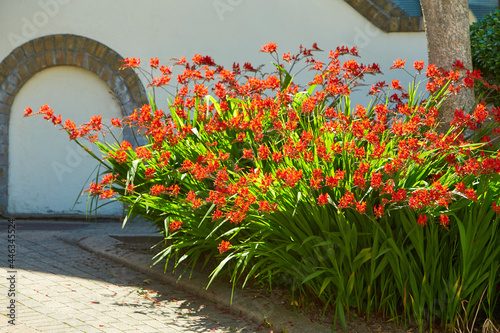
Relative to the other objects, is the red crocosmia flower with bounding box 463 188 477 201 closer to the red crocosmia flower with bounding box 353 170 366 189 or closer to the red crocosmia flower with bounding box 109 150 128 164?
the red crocosmia flower with bounding box 353 170 366 189

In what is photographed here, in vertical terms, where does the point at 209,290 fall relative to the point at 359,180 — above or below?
below

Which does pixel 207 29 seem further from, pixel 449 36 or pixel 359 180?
pixel 359 180

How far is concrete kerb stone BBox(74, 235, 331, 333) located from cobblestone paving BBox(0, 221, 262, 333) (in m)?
0.06

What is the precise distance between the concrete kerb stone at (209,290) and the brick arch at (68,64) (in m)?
2.88

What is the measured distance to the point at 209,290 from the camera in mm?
5105

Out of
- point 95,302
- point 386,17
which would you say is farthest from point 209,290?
point 386,17

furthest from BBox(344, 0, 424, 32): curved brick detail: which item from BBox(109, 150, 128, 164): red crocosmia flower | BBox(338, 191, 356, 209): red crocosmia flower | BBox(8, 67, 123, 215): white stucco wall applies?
BBox(338, 191, 356, 209): red crocosmia flower

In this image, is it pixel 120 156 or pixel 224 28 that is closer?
pixel 120 156

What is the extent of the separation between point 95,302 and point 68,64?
5.14 metres

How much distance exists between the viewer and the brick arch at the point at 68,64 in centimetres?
911

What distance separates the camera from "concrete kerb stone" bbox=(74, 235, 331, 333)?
4.41 m

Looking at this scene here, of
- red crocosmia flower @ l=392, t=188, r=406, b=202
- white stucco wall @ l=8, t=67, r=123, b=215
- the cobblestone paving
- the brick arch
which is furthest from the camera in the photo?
white stucco wall @ l=8, t=67, r=123, b=215

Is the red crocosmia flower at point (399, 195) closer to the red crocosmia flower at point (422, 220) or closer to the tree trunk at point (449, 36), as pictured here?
the red crocosmia flower at point (422, 220)

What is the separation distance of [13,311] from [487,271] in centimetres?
317
